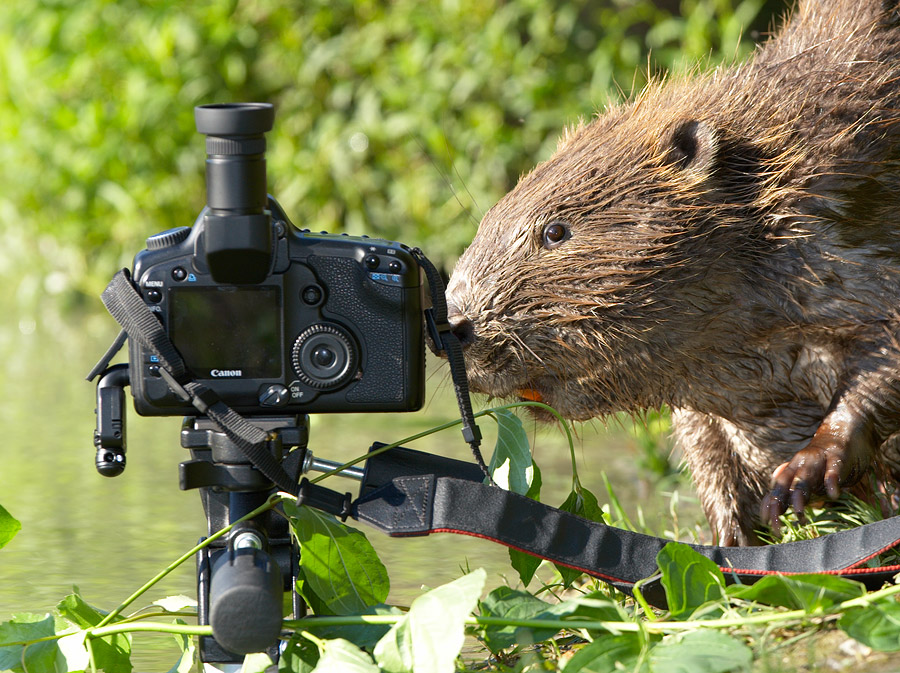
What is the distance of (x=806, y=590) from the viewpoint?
1.87 meters

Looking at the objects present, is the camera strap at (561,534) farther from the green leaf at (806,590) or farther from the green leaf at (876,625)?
the green leaf at (876,625)

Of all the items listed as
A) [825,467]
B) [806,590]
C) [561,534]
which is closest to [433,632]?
[561,534]

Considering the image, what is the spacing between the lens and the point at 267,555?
192 cm

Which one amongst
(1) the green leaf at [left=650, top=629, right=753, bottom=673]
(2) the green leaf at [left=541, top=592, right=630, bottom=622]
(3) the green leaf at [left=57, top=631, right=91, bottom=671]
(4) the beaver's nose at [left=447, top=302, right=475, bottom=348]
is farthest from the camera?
(4) the beaver's nose at [left=447, top=302, right=475, bottom=348]

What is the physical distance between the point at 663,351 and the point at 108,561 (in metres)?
1.53

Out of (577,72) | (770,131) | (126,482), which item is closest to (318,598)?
(770,131)

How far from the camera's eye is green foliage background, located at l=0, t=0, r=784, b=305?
6.36 m

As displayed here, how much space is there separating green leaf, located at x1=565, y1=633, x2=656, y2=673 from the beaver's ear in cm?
108

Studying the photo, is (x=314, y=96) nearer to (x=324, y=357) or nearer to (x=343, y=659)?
(x=324, y=357)

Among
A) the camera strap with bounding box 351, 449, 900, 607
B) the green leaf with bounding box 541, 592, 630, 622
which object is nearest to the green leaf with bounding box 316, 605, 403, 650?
the camera strap with bounding box 351, 449, 900, 607

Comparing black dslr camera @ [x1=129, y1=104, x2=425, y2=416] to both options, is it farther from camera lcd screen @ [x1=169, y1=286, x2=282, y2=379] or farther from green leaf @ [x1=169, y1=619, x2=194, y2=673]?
green leaf @ [x1=169, y1=619, x2=194, y2=673]

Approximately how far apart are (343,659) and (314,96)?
5.41 metres

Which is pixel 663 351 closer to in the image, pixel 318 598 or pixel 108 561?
pixel 318 598

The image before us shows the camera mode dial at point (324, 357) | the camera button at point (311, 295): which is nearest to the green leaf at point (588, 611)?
the camera mode dial at point (324, 357)
